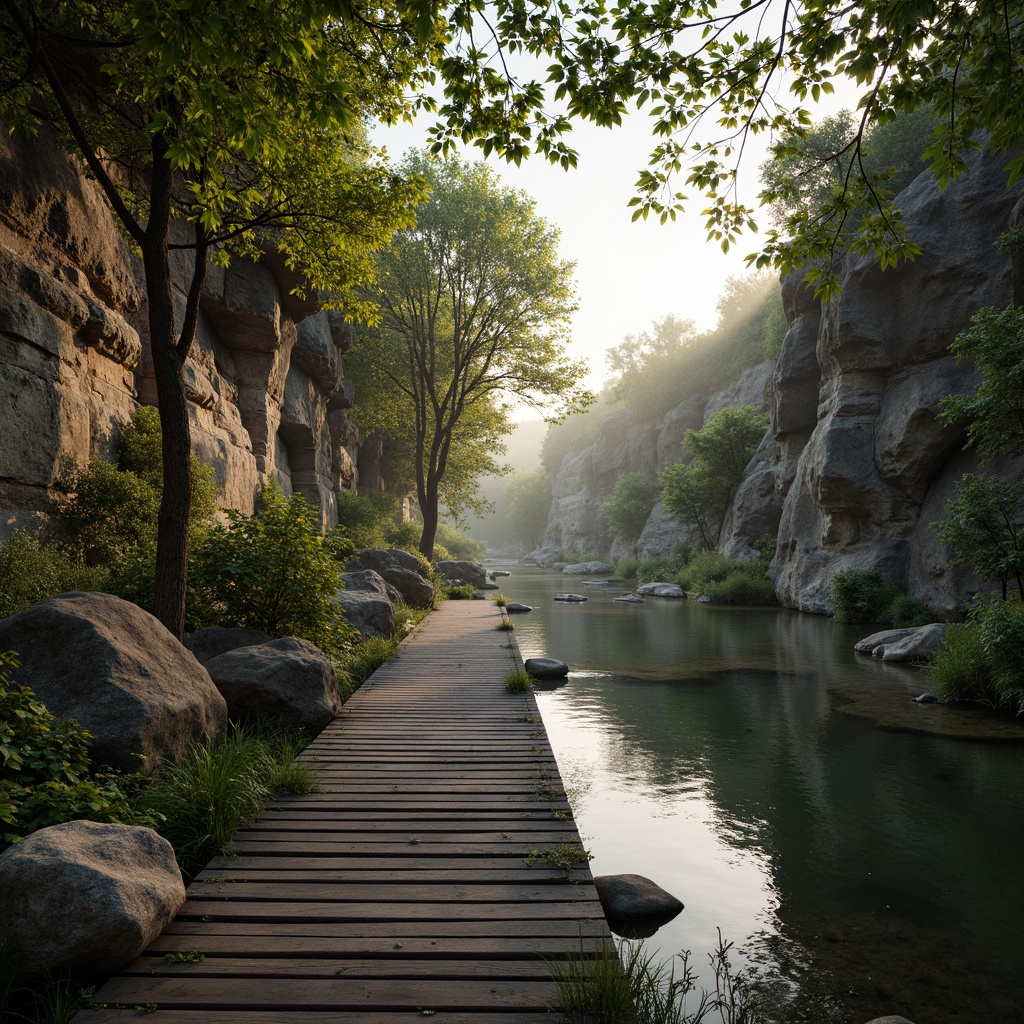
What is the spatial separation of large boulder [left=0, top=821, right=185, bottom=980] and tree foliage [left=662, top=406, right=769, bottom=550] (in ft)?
124

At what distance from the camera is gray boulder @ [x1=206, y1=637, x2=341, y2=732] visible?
721 centimetres

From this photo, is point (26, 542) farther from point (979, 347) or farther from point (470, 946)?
point (979, 347)

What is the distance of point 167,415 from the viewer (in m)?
7.30

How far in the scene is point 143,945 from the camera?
3.49 metres

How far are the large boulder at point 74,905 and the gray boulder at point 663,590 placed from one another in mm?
31825

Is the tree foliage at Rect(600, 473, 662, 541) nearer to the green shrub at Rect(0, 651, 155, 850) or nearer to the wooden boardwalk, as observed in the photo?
the wooden boardwalk

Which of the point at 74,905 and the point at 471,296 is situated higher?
the point at 471,296

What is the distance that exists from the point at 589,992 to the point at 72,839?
8.78 feet

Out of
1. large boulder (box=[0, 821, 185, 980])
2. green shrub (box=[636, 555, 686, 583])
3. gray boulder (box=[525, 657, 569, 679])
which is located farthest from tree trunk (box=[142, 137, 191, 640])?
green shrub (box=[636, 555, 686, 583])

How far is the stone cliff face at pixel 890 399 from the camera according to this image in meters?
21.2

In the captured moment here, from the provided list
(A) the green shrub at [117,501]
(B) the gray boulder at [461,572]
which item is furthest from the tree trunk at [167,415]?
(B) the gray boulder at [461,572]

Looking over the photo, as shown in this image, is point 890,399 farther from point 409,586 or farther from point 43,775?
point 43,775

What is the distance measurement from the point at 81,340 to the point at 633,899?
1040 cm

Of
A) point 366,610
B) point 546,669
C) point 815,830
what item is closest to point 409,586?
point 366,610
